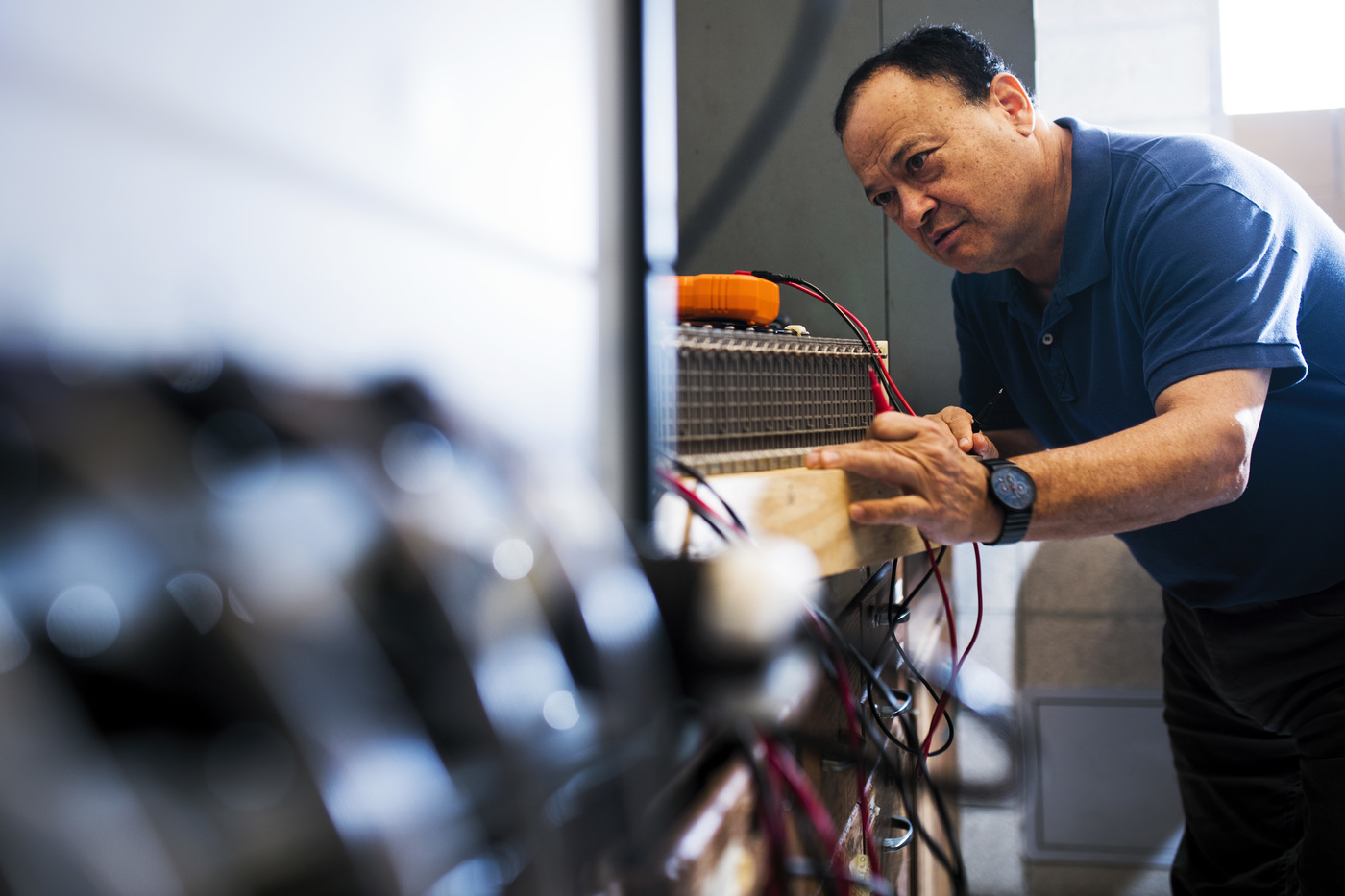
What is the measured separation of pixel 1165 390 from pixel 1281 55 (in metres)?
1.68

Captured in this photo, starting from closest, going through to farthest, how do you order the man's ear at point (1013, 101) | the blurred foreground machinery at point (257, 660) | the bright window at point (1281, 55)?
the blurred foreground machinery at point (257, 660) → the man's ear at point (1013, 101) → the bright window at point (1281, 55)

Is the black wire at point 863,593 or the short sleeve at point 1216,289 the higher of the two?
the short sleeve at point 1216,289

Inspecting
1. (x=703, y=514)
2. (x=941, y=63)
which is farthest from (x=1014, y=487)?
(x=941, y=63)

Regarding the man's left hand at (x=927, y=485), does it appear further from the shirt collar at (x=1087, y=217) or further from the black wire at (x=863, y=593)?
the shirt collar at (x=1087, y=217)

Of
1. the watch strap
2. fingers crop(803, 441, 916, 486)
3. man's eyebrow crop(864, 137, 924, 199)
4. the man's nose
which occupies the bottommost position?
the watch strap

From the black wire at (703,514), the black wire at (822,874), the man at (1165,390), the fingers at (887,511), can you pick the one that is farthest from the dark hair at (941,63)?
the black wire at (822,874)

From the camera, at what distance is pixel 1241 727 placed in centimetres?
125

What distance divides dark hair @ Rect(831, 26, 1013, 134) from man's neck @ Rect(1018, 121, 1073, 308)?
13 centimetres

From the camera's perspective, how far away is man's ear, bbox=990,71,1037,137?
102cm

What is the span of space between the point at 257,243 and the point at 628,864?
218 millimetres

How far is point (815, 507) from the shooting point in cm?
54

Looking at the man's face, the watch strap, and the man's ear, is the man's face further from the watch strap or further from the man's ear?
the watch strap

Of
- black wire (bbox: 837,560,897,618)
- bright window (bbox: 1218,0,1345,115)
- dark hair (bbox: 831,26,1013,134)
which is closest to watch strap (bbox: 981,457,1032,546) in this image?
black wire (bbox: 837,560,897,618)

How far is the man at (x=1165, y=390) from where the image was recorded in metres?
0.65
